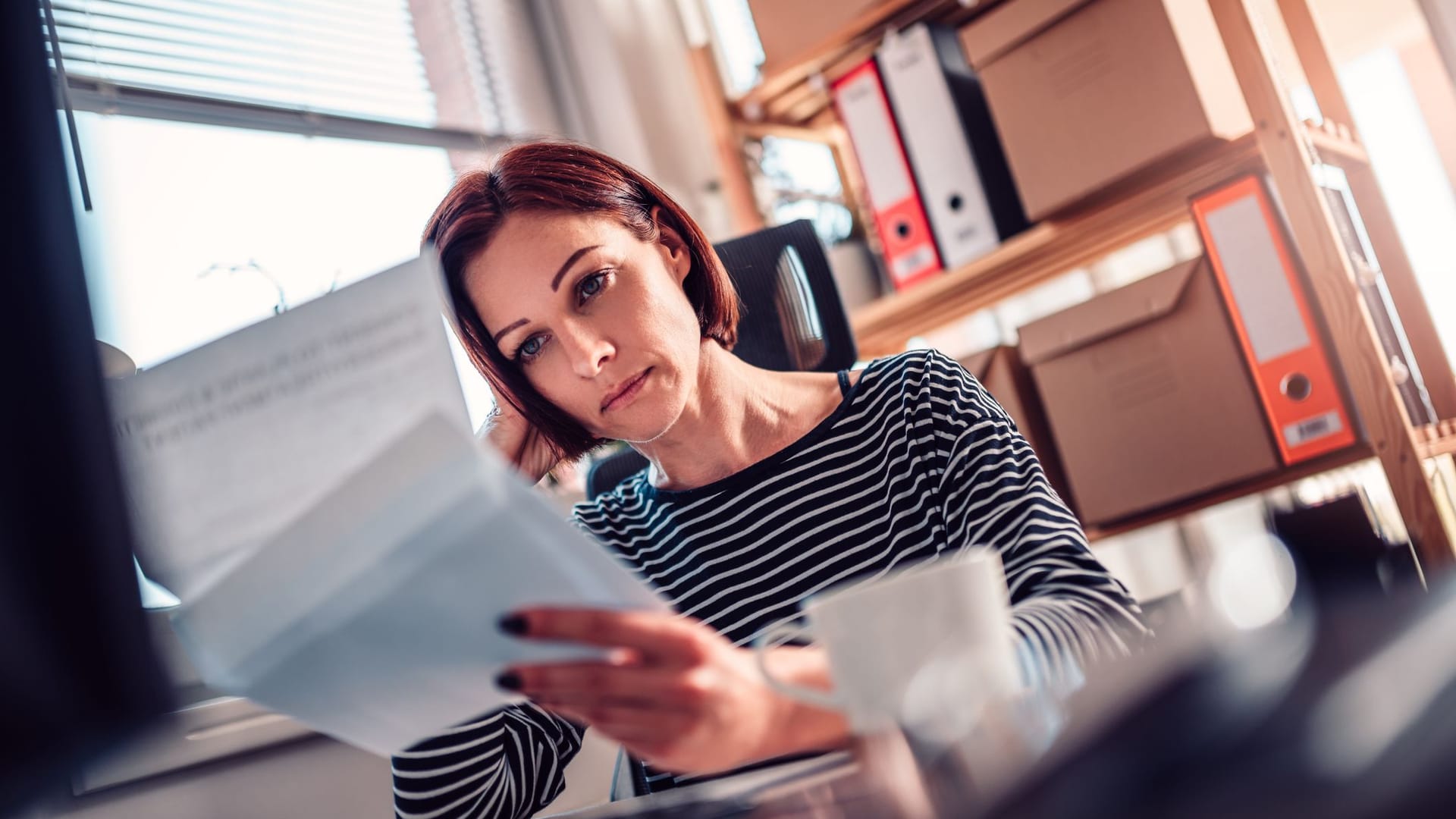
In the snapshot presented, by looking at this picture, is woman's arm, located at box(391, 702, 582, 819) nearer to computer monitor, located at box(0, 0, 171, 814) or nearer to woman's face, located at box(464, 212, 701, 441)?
woman's face, located at box(464, 212, 701, 441)

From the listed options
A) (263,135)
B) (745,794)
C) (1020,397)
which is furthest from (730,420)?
(263,135)

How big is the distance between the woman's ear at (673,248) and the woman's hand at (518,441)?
215 mm

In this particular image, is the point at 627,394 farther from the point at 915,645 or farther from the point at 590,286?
the point at 915,645

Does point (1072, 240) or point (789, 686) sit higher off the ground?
point (1072, 240)

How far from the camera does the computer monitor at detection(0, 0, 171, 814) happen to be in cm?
36

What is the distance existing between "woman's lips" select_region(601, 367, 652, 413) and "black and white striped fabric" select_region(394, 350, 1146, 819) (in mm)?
171

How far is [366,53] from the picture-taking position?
199 cm

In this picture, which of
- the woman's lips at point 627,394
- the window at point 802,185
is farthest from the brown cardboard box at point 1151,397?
the woman's lips at point 627,394

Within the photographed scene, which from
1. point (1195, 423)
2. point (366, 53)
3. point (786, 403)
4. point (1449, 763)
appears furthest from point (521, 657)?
point (366, 53)

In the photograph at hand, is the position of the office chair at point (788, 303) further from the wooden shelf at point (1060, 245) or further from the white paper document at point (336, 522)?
the white paper document at point (336, 522)

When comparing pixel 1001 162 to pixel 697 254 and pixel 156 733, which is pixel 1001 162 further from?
pixel 156 733

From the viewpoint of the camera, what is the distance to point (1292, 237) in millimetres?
1418

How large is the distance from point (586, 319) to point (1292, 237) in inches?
40.6

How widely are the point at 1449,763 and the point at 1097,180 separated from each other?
1.42 m
